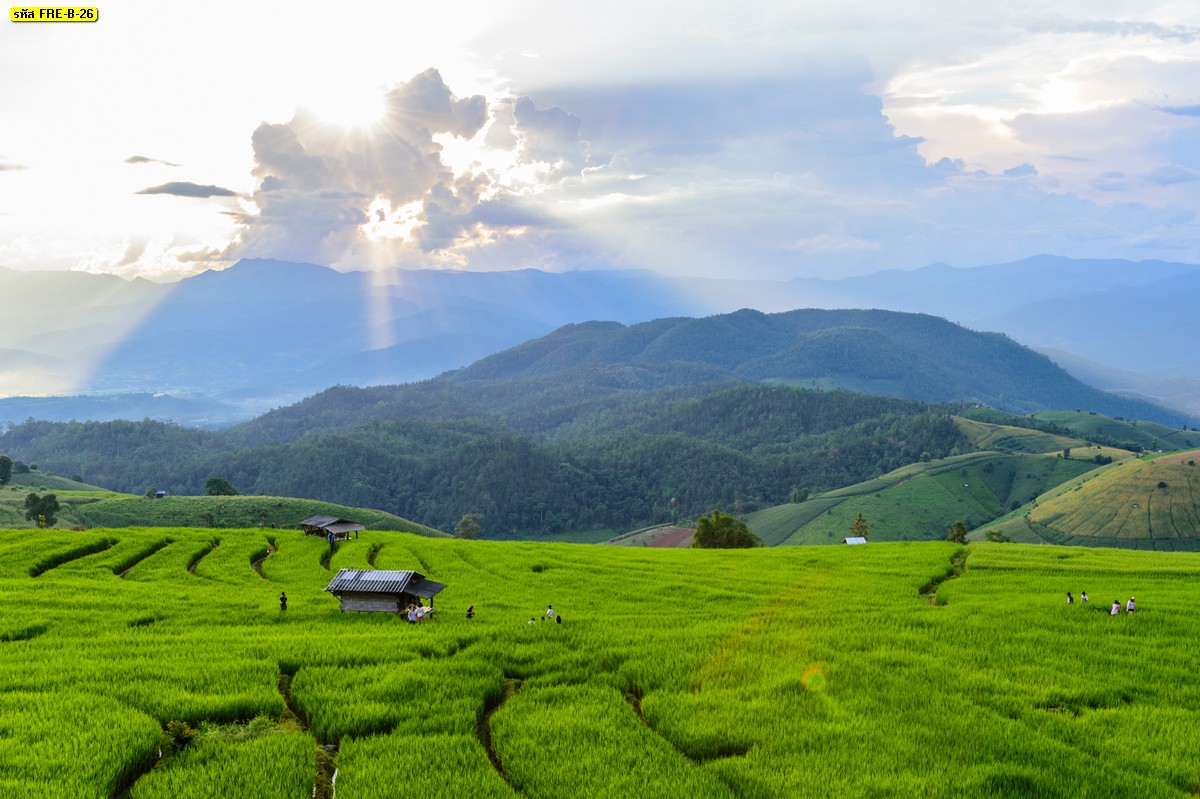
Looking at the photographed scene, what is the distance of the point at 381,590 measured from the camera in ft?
131

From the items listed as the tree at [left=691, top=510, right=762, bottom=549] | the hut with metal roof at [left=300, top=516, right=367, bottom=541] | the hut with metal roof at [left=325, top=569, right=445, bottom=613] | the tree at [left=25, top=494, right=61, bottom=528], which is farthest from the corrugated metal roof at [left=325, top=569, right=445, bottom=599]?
the tree at [left=25, top=494, right=61, bottom=528]

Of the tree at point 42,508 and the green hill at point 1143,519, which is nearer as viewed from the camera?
the tree at point 42,508

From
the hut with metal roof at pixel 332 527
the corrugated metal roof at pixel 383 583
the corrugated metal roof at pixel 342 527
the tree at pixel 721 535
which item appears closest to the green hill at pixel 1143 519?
the tree at pixel 721 535

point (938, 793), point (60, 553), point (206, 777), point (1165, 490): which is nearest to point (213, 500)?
point (60, 553)

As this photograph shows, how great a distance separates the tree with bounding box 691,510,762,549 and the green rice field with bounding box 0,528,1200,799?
56559 millimetres

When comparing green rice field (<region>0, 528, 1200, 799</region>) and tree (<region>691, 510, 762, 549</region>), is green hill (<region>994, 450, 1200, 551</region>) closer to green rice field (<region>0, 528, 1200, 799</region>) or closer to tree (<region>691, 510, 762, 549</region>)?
tree (<region>691, 510, 762, 549</region>)

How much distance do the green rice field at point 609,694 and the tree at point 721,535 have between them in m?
56.6

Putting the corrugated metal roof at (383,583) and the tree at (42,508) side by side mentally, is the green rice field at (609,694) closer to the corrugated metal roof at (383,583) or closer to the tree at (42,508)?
the corrugated metal roof at (383,583)

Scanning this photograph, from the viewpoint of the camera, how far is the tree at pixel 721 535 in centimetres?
10512

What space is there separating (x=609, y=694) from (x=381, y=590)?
63.3 feet

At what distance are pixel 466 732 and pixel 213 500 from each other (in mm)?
164984

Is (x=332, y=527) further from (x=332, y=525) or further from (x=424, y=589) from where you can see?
(x=424, y=589)

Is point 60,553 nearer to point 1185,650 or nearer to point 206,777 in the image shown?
point 206,777

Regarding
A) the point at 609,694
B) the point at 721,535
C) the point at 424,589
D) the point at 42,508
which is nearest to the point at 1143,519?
the point at 721,535
